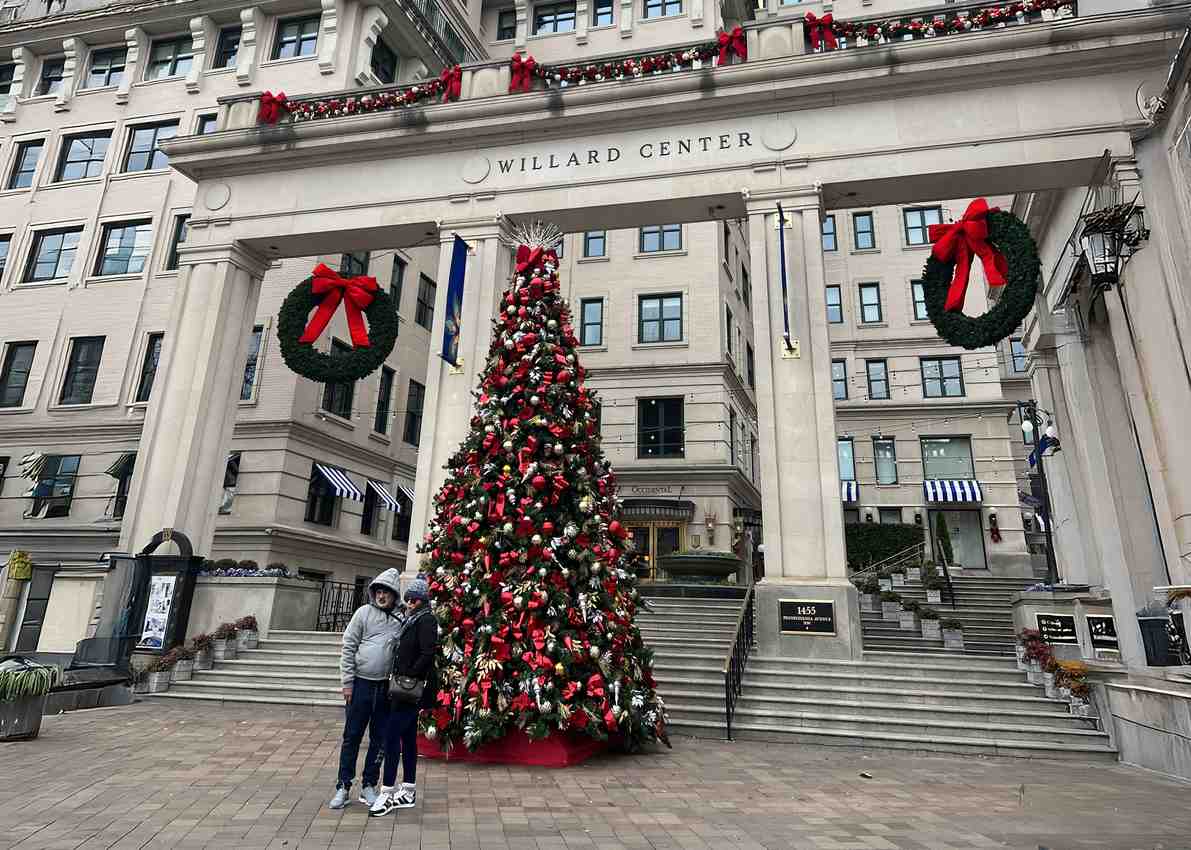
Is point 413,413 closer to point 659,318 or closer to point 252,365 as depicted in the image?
point 252,365

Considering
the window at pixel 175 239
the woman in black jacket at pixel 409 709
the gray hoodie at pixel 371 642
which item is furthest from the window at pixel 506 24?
the woman in black jacket at pixel 409 709

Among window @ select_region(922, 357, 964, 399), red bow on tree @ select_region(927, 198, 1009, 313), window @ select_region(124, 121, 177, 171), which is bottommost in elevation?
red bow on tree @ select_region(927, 198, 1009, 313)

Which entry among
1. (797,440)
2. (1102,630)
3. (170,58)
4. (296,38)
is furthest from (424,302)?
(1102,630)

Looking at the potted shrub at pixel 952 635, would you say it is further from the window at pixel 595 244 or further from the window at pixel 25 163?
the window at pixel 25 163

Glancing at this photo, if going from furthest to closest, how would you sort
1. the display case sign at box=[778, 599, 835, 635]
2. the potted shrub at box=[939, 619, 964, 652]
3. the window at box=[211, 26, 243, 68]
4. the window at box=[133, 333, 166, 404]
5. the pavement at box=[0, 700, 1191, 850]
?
the window at box=[211, 26, 243, 68] < the window at box=[133, 333, 166, 404] < the potted shrub at box=[939, 619, 964, 652] < the display case sign at box=[778, 599, 835, 635] < the pavement at box=[0, 700, 1191, 850]

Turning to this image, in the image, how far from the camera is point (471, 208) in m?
16.3

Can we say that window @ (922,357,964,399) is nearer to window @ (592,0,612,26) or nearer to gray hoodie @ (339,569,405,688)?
window @ (592,0,612,26)

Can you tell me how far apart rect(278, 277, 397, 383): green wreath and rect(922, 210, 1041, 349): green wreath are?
11.2 metres

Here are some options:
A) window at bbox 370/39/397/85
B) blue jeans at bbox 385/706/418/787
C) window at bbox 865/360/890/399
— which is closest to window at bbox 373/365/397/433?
window at bbox 370/39/397/85

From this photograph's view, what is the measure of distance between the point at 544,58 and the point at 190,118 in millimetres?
14077

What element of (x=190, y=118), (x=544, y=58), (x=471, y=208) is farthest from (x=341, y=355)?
(x=544, y=58)

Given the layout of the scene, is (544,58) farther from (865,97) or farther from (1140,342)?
(1140,342)

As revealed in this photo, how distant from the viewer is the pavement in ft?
16.8

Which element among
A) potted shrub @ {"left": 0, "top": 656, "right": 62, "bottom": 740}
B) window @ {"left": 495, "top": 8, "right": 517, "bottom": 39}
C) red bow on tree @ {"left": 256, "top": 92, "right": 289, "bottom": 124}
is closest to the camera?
potted shrub @ {"left": 0, "top": 656, "right": 62, "bottom": 740}
